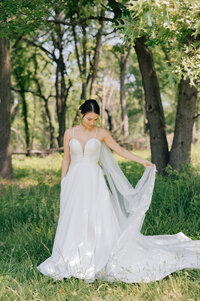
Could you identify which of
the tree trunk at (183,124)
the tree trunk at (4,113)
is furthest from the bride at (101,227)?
the tree trunk at (4,113)

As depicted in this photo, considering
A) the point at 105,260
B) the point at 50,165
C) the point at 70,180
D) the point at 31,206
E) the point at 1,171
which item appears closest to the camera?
the point at 105,260

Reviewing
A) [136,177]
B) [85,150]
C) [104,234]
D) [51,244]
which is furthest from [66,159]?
[136,177]

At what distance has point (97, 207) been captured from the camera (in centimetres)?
469

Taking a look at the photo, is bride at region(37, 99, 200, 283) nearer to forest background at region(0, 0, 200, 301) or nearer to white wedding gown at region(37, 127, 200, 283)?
white wedding gown at region(37, 127, 200, 283)

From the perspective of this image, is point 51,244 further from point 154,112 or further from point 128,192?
point 154,112

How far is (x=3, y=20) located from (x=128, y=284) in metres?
4.62

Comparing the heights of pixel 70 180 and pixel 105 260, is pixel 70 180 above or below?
above

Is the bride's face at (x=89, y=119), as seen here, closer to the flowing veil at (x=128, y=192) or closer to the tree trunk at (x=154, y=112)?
the flowing veil at (x=128, y=192)

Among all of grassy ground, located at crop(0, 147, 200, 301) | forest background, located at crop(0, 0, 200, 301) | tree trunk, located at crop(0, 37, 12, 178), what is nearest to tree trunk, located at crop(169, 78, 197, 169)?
forest background, located at crop(0, 0, 200, 301)

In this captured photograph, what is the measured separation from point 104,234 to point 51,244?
3.40 ft

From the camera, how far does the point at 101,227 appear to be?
4.62m

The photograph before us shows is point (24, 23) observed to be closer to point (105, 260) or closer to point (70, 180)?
point (70, 180)

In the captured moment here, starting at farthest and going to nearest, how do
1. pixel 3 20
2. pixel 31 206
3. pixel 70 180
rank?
pixel 31 206 → pixel 3 20 → pixel 70 180

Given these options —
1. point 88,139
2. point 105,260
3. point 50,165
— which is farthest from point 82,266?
point 50,165
